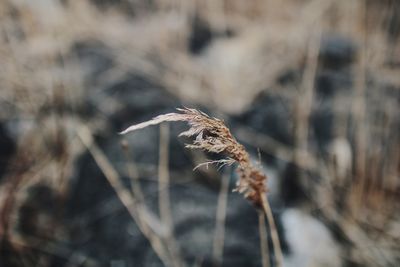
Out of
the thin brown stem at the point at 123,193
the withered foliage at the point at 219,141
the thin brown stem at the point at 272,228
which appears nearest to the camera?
the withered foliage at the point at 219,141

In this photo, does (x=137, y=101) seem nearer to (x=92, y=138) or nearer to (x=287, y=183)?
(x=92, y=138)

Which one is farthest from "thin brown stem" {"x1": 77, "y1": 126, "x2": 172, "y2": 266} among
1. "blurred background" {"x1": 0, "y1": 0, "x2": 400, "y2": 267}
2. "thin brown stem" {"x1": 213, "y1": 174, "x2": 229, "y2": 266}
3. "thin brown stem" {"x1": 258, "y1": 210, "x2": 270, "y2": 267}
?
"thin brown stem" {"x1": 258, "y1": 210, "x2": 270, "y2": 267}

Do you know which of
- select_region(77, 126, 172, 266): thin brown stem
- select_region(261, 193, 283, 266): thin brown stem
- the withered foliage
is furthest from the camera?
select_region(77, 126, 172, 266): thin brown stem

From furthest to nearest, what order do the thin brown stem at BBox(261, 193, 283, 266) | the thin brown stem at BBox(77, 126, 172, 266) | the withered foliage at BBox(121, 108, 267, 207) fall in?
the thin brown stem at BBox(77, 126, 172, 266)
the thin brown stem at BBox(261, 193, 283, 266)
the withered foliage at BBox(121, 108, 267, 207)

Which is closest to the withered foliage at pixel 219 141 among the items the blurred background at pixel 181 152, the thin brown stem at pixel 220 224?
the blurred background at pixel 181 152

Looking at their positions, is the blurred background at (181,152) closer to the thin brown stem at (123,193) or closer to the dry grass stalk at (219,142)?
the thin brown stem at (123,193)

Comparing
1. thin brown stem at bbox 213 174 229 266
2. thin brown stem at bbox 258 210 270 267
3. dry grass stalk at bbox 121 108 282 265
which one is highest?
dry grass stalk at bbox 121 108 282 265

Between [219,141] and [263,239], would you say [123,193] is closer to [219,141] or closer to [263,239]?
[263,239]

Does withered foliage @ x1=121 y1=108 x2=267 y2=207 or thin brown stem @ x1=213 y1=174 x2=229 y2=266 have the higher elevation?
withered foliage @ x1=121 y1=108 x2=267 y2=207

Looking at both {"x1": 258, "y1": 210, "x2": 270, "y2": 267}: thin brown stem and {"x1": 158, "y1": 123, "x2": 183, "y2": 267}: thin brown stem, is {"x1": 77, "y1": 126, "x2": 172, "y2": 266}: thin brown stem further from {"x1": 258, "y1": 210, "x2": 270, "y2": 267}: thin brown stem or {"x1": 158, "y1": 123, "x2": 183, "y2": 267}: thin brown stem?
{"x1": 258, "y1": 210, "x2": 270, "y2": 267}: thin brown stem
